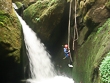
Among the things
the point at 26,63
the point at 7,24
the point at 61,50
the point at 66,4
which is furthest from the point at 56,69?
the point at 7,24

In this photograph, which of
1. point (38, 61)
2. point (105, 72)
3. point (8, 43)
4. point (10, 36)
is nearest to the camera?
point (105, 72)

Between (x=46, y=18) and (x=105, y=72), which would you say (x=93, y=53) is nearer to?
(x=105, y=72)

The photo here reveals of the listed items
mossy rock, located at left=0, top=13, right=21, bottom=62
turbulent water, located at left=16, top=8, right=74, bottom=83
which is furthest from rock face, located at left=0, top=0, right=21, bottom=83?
turbulent water, located at left=16, top=8, right=74, bottom=83

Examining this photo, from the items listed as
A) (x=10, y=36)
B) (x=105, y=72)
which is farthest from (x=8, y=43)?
(x=105, y=72)

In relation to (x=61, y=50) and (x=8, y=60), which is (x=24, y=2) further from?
(x=8, y=60)

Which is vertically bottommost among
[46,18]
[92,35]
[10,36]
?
[92,35]

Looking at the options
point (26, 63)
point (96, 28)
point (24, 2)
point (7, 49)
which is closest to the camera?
point (96, 28)

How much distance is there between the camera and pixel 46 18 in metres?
12.5

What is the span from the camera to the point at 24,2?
1542cm

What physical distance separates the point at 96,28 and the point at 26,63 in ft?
16.6

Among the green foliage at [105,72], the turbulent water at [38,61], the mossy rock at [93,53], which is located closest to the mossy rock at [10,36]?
the turbulent water at [38,61]

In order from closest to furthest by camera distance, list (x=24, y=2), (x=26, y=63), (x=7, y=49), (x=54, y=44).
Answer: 1. (x=7, y=49)
2. (x=26, y=63)
3. (x=54, y=44)
4. (x=24, y=2)

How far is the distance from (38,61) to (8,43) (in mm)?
4205

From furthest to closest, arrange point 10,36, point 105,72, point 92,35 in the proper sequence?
point 10,36, point 92,35, point 105,72
